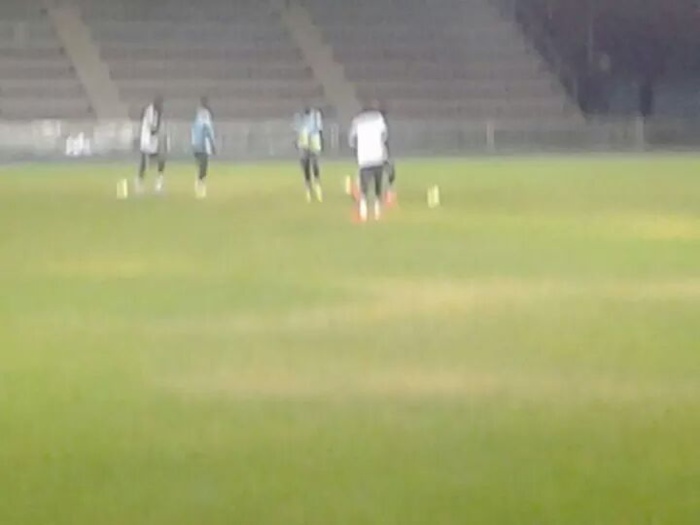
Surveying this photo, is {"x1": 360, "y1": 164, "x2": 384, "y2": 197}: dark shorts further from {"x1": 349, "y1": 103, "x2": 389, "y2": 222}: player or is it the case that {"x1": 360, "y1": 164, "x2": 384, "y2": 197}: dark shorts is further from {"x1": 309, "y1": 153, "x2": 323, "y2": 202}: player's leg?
{"x1": 309, "y1": 153, "x2": 323, "y2": 202}: player's leg

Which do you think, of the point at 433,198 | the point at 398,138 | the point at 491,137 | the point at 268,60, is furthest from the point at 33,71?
the point at 433,198

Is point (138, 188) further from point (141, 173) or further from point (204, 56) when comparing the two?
point (204, 56)

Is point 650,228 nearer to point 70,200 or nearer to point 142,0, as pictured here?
point 70,200

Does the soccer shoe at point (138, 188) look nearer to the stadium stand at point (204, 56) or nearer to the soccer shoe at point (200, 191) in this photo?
the soccer shoe at point (200, 191)

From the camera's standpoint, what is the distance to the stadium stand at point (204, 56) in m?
50.9

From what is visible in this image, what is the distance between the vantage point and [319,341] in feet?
43.4

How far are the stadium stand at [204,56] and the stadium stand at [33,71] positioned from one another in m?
1.57

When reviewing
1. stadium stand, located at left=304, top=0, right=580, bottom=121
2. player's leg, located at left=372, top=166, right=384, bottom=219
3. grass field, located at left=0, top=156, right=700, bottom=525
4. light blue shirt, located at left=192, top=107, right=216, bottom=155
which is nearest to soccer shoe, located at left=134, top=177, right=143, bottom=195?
light blue shirt, located at left=192, top=107, right=216, bottom=155

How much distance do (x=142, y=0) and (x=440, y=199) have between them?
28.6 meters

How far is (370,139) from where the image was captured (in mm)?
24641

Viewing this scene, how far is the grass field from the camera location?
8.31 m

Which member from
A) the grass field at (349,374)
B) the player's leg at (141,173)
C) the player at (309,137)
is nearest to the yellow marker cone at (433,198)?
the player at (309,137)

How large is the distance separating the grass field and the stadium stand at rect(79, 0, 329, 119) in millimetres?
27277

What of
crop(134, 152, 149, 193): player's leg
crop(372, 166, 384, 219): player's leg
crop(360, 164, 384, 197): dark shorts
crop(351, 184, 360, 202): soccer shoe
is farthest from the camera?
crop(134, 152, 149, 193): player's leg
